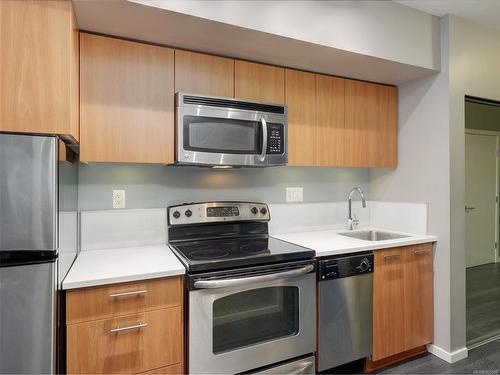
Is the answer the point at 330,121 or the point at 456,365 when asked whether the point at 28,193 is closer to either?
the point at 330,121

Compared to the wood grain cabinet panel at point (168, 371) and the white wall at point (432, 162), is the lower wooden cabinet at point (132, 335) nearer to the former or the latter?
the wood grain cabinet panel at point (168, 371)

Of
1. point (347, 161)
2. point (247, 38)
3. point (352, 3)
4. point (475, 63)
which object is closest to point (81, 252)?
point (247, 38)

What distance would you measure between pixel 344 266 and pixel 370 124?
47.5 inches

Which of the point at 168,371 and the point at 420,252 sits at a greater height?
the point at 420,252

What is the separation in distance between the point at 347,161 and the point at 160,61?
4.96ft

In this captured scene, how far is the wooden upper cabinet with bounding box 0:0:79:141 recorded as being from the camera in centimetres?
128

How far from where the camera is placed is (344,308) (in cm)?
196

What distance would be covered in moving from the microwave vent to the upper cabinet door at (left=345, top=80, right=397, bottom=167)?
693mm

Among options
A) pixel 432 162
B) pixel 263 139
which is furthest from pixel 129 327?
pixel 432 162

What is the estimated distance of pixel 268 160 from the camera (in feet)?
6.56

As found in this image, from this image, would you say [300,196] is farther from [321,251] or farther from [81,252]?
[81,252]

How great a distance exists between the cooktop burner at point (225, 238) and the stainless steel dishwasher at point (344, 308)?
0.25 metres

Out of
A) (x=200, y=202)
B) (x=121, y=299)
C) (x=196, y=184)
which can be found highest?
(x=196, y=184)

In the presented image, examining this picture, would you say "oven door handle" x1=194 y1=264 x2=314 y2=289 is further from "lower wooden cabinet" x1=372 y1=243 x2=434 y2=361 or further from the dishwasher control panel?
"lower wooden cabinet" x1=372 y1=243 x2=434 y2=361
